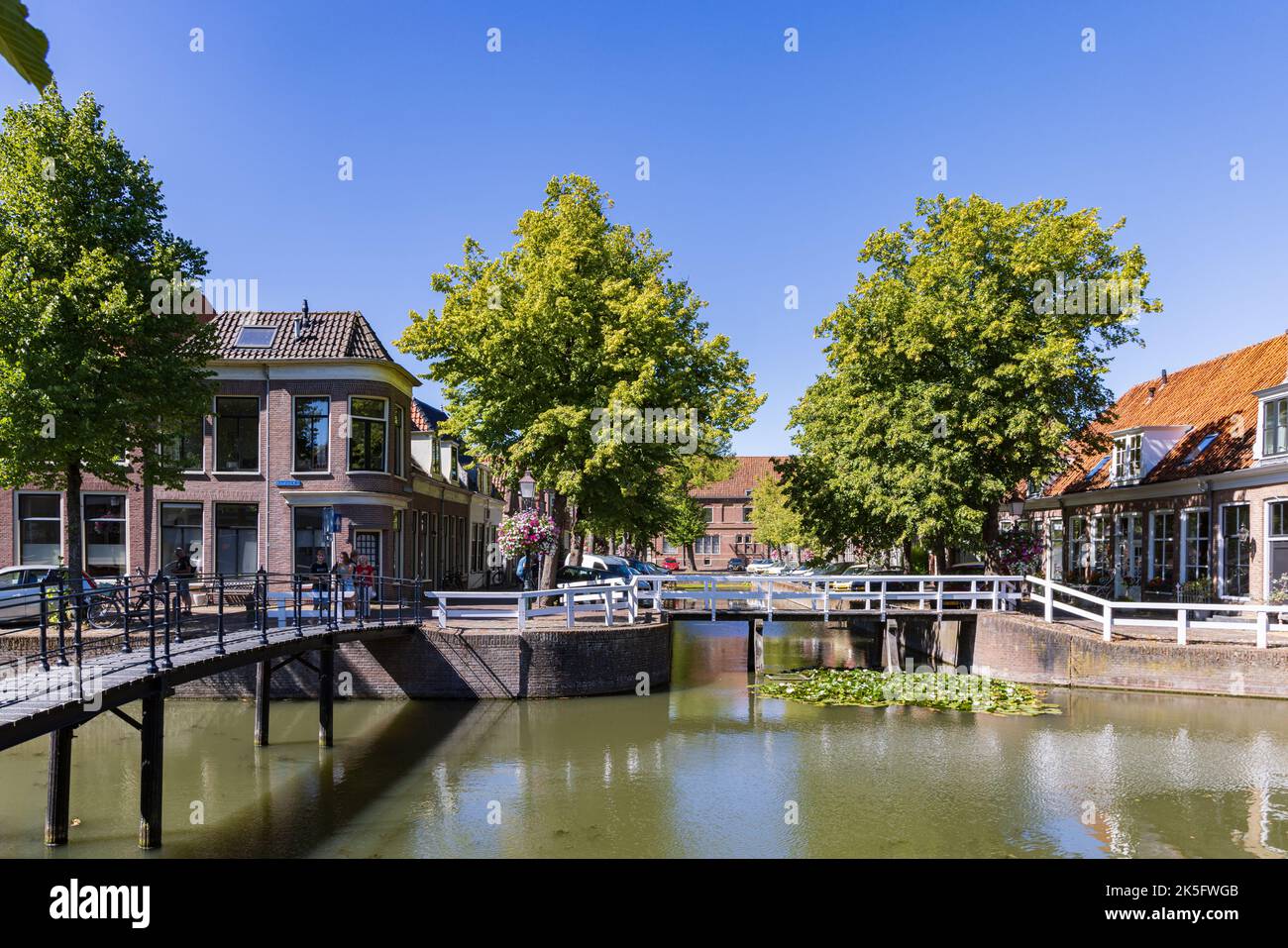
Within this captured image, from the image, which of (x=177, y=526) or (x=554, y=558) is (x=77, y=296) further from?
(x=554, y=558)

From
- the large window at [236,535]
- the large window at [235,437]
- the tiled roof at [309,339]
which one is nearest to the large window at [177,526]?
the large window at [236,535]

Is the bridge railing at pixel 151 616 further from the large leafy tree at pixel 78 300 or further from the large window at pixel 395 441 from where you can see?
the large window at pixel 395 441

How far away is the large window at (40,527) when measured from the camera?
2495 centimetres

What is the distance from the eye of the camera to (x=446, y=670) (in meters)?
19.5

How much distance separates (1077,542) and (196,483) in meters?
27.9

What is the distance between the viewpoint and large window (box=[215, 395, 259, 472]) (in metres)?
25.3

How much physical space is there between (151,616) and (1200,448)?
26.4 metres

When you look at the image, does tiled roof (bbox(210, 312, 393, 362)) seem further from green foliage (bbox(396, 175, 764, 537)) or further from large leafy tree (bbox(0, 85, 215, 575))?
large leafy tree (bbox(0, 85, 215, 575))

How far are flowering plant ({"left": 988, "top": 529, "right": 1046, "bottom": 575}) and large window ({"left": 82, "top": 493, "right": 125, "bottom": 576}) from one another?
901 inches

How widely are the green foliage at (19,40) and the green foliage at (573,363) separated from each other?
20.7m

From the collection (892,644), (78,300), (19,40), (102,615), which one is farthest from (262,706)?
(19,40)

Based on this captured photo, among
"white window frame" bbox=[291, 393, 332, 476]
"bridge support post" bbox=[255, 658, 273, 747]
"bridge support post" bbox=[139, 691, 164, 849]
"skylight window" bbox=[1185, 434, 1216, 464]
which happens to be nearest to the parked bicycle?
"bridge support post" bbox=[139, 691, 164, 849]
